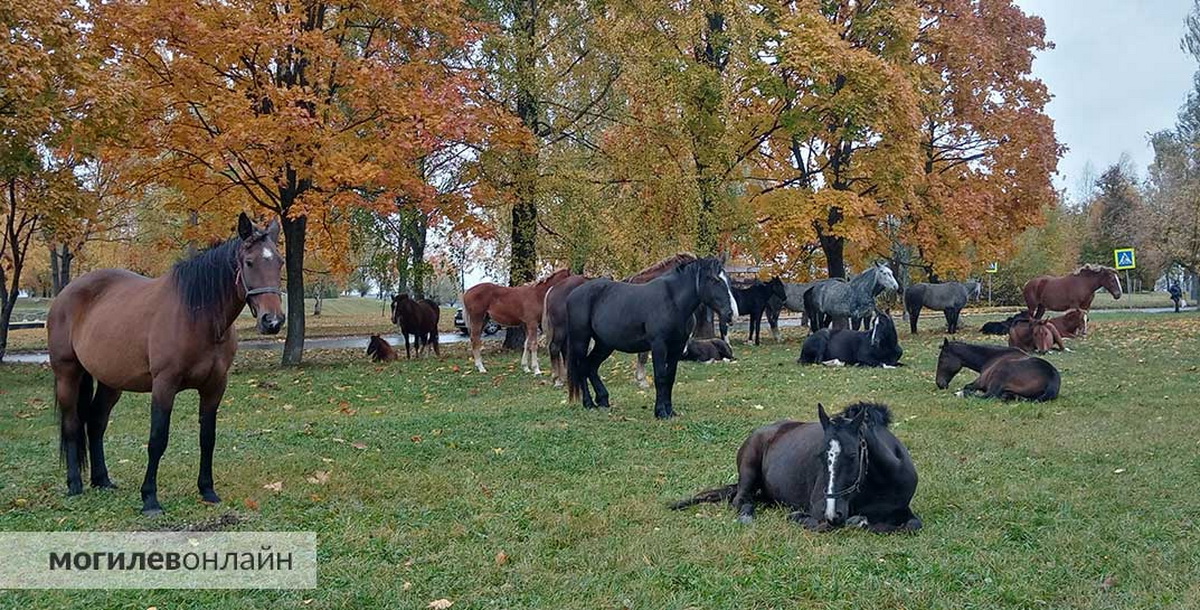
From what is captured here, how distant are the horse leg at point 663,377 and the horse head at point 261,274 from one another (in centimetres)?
557

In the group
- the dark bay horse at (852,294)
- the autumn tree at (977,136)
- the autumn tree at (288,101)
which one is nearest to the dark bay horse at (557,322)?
the autumn tree at (288,101)

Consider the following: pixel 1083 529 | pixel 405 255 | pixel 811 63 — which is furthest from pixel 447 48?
pixel 1083 529

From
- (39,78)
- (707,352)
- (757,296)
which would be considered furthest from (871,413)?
(757,296)

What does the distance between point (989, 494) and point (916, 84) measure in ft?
61.5

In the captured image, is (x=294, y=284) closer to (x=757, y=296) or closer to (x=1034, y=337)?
(x=757, y=296)

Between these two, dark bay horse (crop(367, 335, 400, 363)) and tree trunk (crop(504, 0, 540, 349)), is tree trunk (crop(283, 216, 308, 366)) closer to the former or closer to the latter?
dark bay horse (crop(367, 335, 400, 363))

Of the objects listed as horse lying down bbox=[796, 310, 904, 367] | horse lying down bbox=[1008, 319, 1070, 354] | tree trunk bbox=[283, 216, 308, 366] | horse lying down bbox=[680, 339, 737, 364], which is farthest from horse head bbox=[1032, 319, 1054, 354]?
tree trunk bbox=[283, 216, 308, 366]

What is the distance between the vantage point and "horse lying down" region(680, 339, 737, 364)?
59.9ft

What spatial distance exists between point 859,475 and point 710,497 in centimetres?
140

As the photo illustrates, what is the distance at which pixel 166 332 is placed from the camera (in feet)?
20.2

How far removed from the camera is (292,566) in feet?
16.5

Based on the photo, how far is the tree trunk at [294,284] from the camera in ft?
62.3

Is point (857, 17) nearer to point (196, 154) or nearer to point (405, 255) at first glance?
point (405, 255)

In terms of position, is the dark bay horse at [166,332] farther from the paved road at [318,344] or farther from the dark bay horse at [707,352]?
the paved road at [318,344]
